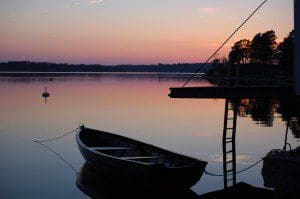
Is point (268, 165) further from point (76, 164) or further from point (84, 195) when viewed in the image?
point (76, 164)

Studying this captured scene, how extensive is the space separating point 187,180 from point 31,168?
14.0m

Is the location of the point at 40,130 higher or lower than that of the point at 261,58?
lower

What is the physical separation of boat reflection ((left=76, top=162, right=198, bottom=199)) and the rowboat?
1.27 feet

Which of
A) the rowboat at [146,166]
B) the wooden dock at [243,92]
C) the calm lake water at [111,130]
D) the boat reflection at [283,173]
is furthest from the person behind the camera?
the calm lake water at [111,130]

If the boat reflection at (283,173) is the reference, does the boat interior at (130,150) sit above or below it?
below

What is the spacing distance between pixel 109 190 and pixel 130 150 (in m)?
3.36

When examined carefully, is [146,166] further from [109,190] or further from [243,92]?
[243,92]

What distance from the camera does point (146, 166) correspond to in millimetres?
18938

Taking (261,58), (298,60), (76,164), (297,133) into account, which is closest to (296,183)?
(298,60)

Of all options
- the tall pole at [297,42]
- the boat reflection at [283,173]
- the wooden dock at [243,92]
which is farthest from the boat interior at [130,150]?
the tall pole at [297,42]

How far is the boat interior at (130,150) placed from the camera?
21.5m

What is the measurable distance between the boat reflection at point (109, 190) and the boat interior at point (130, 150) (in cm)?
147

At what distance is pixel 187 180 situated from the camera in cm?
1947

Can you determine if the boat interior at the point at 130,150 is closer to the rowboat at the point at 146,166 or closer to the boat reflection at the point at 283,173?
the rowboat at the point at 146,166
